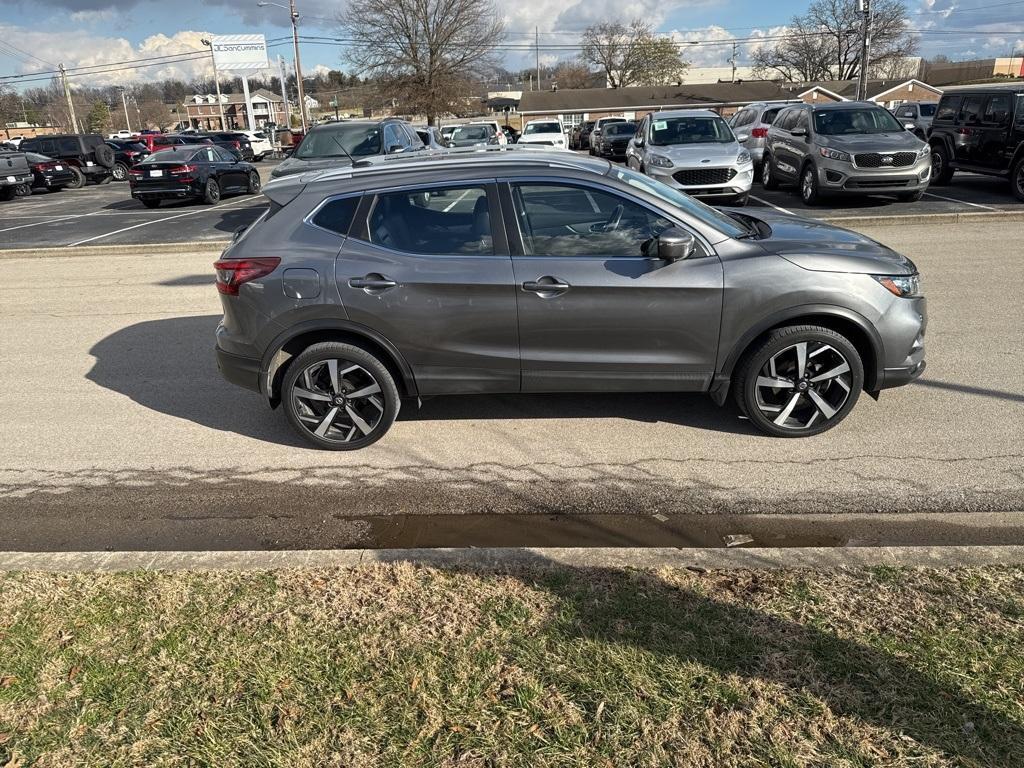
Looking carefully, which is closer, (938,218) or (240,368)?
(240,368)

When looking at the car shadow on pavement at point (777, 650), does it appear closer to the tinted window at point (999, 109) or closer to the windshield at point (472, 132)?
the tinted window at point (999, 109)

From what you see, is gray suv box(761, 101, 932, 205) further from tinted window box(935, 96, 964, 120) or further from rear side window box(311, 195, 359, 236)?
rear side window box(311, 195, 359, 236)

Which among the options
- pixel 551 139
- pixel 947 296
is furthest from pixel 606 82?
pixel 947 296

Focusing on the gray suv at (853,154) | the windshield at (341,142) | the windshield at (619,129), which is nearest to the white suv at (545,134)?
the windshield at (619,129)

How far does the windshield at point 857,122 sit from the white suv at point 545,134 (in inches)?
417

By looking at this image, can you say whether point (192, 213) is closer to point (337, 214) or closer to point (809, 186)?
point (809, 186)

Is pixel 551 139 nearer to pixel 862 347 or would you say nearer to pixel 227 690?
pixel 862 347

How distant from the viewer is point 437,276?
463 centimetres

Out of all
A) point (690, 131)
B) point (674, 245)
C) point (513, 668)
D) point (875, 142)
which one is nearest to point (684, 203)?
point (674, 245)

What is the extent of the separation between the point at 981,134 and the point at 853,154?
11.2 ft

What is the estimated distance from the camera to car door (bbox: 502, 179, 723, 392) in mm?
4570

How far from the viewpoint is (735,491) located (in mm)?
4316

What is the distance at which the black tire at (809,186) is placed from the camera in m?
14.5

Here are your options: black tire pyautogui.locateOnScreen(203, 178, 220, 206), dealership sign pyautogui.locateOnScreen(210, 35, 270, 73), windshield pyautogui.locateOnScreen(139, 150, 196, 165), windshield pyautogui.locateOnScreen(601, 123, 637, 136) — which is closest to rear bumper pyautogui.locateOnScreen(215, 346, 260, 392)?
black tire pyautogui.locateOnScreen(203, 178, 220, 206)
